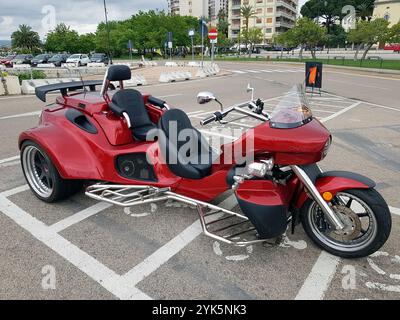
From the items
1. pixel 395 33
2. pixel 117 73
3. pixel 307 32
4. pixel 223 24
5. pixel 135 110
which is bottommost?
pixel 135 110

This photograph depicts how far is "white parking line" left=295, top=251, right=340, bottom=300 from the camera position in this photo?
89.2 inches

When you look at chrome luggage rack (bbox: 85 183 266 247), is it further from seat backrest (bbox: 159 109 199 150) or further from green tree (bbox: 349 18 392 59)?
green tree (bbox: 349 18 392 59)

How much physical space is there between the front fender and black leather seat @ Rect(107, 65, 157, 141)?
204 cm

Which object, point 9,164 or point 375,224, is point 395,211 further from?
point 9,164

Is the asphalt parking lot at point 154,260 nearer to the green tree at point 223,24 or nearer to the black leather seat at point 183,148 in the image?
the black leather seat at point 183,148

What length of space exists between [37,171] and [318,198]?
10.5 feet

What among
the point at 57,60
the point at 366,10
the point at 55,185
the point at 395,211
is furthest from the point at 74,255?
the point at 366,10

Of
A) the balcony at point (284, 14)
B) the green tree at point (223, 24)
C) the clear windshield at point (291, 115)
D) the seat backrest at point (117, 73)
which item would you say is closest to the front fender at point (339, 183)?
the clear windshield at point (291, 115)

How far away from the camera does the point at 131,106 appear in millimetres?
3840

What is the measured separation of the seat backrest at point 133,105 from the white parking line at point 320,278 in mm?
2500

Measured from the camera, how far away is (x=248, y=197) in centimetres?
254

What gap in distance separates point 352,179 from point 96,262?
2.19 meters

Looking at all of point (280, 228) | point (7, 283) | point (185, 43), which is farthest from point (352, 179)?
point (185, 43)
